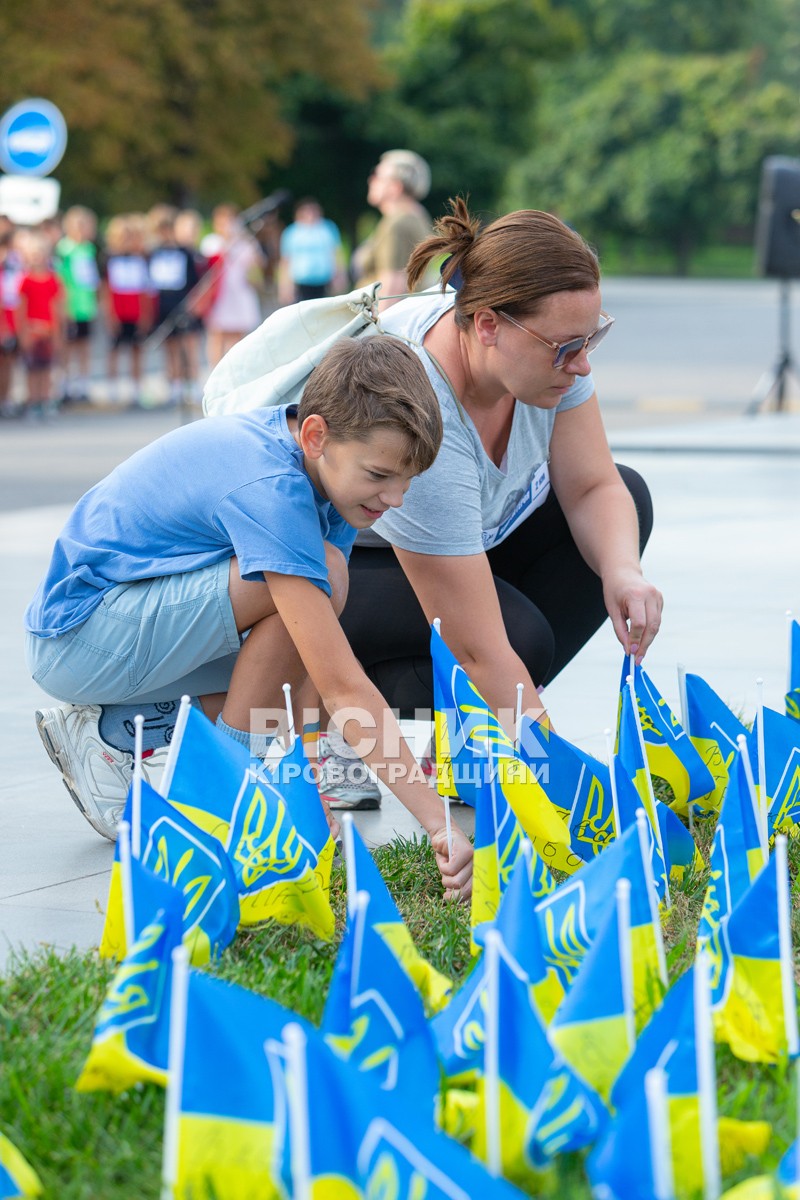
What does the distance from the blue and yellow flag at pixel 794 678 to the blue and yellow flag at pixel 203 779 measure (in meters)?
1.27

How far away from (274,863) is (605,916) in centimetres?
73

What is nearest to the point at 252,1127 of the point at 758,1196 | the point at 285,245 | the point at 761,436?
the point at 758,1196

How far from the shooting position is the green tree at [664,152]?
4878 centimetres

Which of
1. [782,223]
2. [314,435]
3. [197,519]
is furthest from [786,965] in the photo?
[782,223]

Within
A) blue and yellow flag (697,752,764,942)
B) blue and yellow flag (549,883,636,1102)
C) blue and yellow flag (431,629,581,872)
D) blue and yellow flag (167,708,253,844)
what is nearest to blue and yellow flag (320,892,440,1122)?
blue and yellow flag (549,883,636,1102)

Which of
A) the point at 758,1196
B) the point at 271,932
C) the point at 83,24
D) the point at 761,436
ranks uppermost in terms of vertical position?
the point at 83,24

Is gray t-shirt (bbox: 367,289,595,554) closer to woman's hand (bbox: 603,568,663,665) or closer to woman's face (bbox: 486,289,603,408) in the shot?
woman's face (bbox: 486,289,603,408)

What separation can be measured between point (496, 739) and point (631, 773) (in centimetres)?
28

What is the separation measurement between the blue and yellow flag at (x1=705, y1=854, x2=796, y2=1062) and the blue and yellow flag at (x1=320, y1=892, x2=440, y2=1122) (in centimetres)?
47

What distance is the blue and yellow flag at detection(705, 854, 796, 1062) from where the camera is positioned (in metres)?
2.20

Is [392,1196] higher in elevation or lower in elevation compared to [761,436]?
higher

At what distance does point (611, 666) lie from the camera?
509 cm

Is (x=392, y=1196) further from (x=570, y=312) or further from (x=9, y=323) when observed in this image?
(x=9, y=323)

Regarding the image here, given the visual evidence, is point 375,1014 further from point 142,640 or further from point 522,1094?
point 142,640
